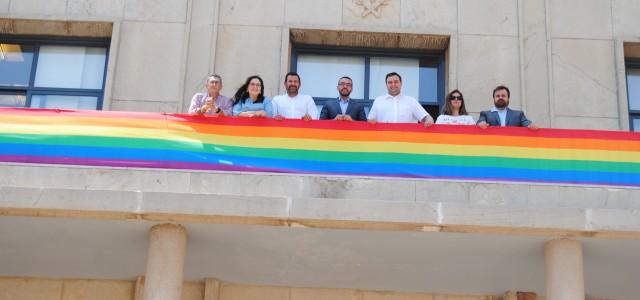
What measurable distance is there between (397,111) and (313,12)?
3.54 m

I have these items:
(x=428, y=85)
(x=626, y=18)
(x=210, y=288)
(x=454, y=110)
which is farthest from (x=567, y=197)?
(x=626, y=18)

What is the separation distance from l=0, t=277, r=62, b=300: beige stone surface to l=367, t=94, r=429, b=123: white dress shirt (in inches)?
216

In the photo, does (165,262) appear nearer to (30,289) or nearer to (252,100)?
(252,100)

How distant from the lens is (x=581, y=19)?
1778 cm

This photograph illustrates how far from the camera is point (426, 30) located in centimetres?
1775

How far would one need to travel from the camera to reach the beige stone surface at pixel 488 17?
17.8 meters

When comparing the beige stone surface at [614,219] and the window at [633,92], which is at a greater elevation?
the window at [633,92]

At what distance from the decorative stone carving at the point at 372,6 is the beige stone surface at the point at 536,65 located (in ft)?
7.66

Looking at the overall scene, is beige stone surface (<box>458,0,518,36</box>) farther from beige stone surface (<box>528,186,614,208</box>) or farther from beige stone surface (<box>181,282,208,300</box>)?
beige stone surface (<box>181,282,208,300</box>)

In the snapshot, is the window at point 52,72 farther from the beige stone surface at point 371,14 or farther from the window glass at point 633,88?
the window glass at point 633,88

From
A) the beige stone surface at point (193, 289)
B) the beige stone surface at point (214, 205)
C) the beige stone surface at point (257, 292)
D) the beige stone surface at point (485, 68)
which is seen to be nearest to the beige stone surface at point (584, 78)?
the beige stone surface at point (485, 68)

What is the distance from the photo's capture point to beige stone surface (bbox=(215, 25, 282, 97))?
1730 cm

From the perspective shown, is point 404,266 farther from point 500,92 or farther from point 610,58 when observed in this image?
point 610,58

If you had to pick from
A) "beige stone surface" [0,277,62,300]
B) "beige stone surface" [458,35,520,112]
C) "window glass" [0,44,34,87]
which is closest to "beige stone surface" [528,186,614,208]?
"beige stone surface" [458,35,520,112]
